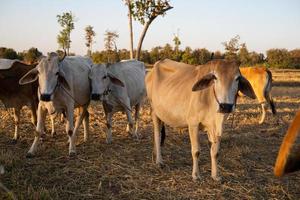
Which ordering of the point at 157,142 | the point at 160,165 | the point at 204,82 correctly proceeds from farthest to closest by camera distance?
the point at 157,142 < the point at 160,165 < the point at 204,82

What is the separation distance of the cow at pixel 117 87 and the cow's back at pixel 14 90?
4.30 feet

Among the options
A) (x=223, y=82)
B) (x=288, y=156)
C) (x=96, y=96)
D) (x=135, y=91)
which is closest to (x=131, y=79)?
(x=135, y=91)

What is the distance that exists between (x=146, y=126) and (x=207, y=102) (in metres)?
4.46

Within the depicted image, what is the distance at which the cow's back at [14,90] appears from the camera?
7406mm

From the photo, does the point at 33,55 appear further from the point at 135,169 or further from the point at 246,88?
the point at 246,88

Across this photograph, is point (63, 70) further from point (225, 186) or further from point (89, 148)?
point (225, 186)

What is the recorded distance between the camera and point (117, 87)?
8031 mm

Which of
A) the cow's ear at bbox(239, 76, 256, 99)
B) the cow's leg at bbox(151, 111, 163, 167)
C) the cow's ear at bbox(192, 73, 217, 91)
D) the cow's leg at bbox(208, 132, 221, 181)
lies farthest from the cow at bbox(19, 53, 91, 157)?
the cow's ear at bbox(239, 76, 256, 99)

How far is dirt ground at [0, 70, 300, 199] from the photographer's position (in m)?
4.78

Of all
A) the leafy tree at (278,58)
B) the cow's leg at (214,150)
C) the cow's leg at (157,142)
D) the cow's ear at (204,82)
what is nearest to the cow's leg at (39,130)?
the cow's leg at (157,142)

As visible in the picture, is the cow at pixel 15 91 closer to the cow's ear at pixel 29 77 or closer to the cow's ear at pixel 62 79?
the cow's ear at pixel 29 77

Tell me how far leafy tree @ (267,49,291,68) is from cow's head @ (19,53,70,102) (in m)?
43.1

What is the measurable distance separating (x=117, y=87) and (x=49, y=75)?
220 centimetres

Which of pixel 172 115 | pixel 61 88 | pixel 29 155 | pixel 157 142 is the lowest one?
pixel 29 155
